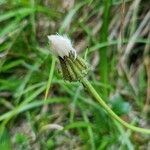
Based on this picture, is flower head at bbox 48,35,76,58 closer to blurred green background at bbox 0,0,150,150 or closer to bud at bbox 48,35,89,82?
bud at bbox 48,35,89,82

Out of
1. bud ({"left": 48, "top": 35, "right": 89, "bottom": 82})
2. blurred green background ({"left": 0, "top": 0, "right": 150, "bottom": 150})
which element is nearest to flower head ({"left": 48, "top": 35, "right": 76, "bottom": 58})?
bud ({"left": 48, "top": 35, "right": 89, "bottom": 82})

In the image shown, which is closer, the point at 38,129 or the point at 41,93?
the point at 38,129

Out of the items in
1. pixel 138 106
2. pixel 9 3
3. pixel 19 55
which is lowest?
pixel 138 106

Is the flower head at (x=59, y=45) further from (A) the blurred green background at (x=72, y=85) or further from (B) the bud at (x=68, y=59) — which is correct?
(A) the blurred green background at (x=72, y=85)

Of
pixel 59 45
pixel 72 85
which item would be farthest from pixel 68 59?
pixel 72 85

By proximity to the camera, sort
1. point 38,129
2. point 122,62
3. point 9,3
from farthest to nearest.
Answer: point 9,3 → point 122,62 → point 38,129

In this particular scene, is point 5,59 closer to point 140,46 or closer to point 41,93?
point 41,93

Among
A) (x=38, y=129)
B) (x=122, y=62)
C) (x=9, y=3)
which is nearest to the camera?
(x=38, y=129)

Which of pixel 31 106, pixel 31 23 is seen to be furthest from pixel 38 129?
pixel 31 23

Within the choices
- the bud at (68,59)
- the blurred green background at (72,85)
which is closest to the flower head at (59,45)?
the bud at (68,59)
